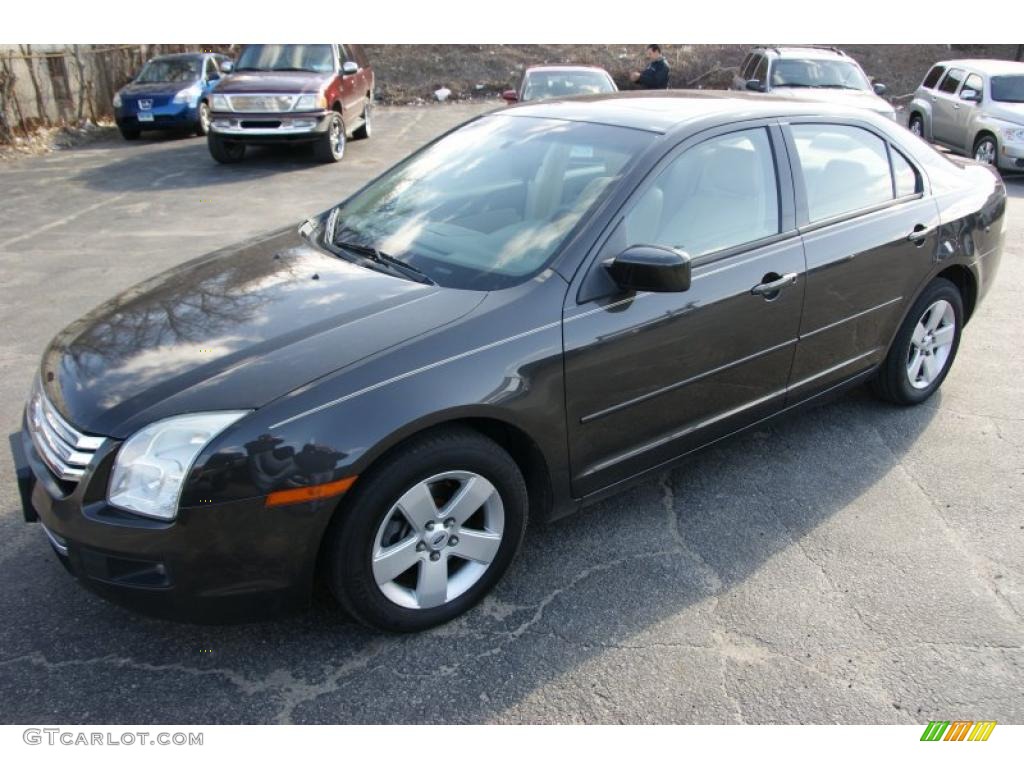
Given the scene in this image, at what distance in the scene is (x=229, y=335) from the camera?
273 centimetres

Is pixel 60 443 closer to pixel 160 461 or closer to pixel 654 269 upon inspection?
pixel 160 461

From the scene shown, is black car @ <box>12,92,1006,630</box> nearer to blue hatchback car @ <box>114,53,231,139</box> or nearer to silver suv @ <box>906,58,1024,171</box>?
silver suv @ <box>906,58,1024,171</box>

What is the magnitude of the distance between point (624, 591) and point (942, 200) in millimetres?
2737

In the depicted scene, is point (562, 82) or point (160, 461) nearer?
point (160, 461)

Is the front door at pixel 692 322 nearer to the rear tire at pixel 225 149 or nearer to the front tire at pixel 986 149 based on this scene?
the rear tire at pixel 225 149

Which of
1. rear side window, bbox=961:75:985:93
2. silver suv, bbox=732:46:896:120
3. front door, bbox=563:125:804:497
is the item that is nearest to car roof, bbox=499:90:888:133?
front door, bbox=563:125:804:497

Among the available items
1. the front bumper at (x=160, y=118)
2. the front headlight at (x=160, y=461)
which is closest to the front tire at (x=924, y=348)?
the front headlight at (x=160, y=461)

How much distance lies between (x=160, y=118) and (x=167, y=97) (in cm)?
41

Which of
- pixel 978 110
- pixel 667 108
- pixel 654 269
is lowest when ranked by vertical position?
pixel 978 110

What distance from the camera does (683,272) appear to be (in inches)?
109

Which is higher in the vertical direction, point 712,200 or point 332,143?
point 712,200

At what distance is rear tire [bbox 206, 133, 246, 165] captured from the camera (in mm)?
11766

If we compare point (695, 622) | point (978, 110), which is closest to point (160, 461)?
point (695, 622)
